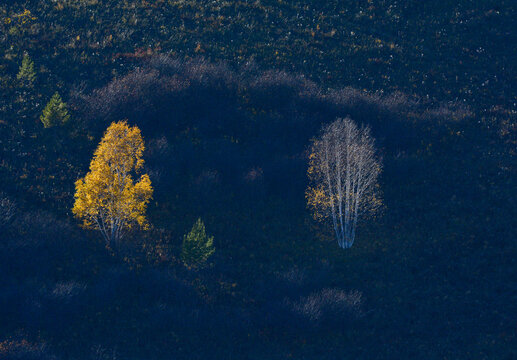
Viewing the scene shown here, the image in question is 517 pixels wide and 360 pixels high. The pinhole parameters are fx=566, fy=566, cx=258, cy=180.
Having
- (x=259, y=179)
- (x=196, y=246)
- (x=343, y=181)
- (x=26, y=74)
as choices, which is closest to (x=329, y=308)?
(x=196, y=246)

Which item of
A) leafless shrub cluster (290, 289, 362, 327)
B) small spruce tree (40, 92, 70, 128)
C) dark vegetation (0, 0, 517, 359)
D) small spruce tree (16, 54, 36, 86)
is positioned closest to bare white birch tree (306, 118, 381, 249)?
dark vegetation (0, 0, 517, 359)

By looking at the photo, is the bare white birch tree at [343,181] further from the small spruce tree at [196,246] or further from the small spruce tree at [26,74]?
the small spruce tree at [26,74]

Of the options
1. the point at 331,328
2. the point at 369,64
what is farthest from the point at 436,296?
the point at 369,64

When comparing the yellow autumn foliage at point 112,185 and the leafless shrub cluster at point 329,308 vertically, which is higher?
the yellow autumn foliage at point 112,185

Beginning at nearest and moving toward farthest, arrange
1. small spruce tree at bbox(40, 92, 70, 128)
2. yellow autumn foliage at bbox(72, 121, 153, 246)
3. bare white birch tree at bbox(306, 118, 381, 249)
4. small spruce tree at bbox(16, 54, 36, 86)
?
1. yellow autumn foliage at bbox(72, 121, 153, 246)
2. bare white birch tree at bbox(306, 118, 381, 249)
3. small spruce tree at bbox(40, 92, 70, 128)
4. small spruce tree at bbox(16, 54, 36, 86)

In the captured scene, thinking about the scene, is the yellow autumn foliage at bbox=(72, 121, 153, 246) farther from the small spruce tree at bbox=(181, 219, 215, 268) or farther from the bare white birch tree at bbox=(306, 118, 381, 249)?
the bare white birch tree at bbox=(306, 118, 381, 249)

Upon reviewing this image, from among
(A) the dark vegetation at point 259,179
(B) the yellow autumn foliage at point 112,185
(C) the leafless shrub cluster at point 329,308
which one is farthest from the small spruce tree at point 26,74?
(C) the leafless shrub cluster at point 329,308
